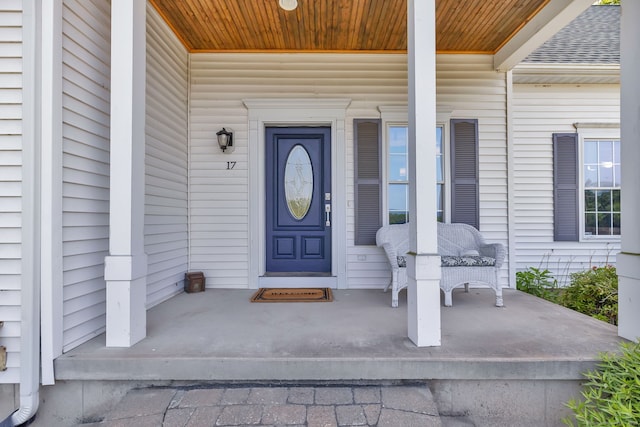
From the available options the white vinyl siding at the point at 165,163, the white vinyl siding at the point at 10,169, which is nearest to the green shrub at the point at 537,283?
the white vinyl siding at the point at 165,163

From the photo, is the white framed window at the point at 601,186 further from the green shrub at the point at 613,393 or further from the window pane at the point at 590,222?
the green shrub at the point at 613,393

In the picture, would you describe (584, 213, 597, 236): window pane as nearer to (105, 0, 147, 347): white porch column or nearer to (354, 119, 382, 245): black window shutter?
(354, 119, 382, 245): black window shutter

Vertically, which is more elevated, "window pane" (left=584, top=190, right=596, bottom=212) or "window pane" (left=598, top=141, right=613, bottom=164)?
"window pane" (left=598, top=141, right=613, bottom=164)

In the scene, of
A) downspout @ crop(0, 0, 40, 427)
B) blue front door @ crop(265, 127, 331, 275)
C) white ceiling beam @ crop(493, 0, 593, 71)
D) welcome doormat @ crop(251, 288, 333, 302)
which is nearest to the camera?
downspout @ crop(0, 0, 40, 427)

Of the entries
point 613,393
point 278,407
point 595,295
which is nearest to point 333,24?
point 278,407

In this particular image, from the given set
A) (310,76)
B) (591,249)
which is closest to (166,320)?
(310,76)

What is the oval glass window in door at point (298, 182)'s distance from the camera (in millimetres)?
4074

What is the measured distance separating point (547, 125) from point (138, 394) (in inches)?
222

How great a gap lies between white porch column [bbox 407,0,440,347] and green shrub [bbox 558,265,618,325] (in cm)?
236

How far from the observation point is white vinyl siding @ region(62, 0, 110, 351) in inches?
80.8

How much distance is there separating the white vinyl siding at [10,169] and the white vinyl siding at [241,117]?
1994mm

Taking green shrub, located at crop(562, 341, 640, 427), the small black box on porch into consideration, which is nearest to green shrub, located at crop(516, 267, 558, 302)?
green shrub, located at crop(562, 341, 640, 427)

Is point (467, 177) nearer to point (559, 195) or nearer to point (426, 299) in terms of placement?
point (559, 195)

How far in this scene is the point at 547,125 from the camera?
15.3 feet
